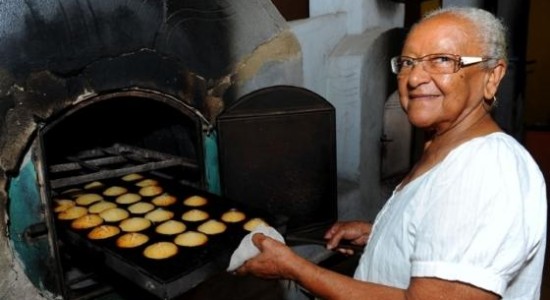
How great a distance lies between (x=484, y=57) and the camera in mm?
1343

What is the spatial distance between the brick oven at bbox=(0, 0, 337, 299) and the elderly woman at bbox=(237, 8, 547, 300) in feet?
2.86

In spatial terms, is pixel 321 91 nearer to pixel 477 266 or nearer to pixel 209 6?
pixel 209 6

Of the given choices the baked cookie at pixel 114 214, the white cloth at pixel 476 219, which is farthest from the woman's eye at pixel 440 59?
the baked cookie at pixel 114 214

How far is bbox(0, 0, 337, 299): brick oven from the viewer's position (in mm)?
2041

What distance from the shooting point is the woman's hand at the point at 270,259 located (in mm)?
1671

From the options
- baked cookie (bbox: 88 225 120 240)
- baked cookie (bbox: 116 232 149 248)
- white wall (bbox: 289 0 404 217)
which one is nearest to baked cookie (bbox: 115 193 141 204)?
baked cookie (bbox: 88 225 120 240)

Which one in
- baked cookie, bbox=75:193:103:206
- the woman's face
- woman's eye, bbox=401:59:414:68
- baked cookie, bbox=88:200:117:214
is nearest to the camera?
the woman's face

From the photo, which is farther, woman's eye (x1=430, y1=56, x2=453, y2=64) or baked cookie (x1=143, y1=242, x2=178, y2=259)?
baked cookie (x1=143, y1=242, x2=178, y2=259)

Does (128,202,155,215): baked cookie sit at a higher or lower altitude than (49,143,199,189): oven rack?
lower

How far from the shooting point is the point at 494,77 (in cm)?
139

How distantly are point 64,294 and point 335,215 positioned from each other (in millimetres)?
1962

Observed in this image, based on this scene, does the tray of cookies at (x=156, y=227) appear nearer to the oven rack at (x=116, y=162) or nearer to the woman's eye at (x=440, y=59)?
the oven rack at (x=116, y=162)

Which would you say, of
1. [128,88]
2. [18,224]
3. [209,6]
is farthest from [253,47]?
[18,224]

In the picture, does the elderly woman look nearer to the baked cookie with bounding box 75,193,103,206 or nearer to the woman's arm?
the woman's arm
